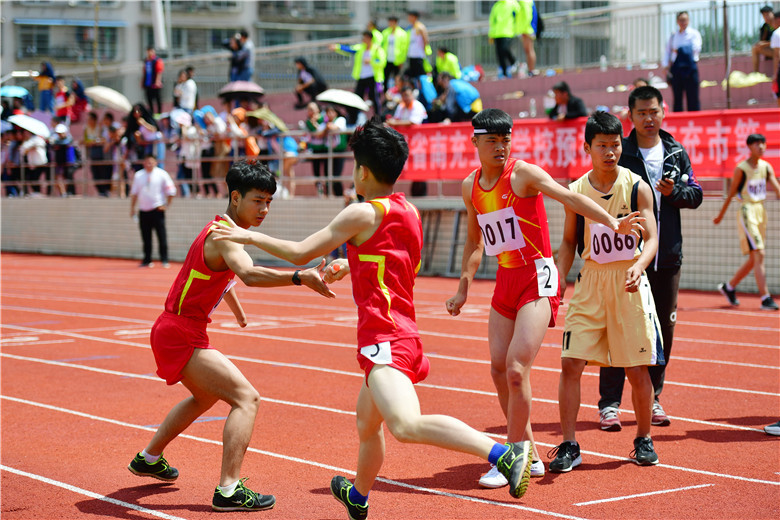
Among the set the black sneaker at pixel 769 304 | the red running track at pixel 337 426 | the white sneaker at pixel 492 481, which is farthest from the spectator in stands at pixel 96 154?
the white sneaker at pixel 492 481

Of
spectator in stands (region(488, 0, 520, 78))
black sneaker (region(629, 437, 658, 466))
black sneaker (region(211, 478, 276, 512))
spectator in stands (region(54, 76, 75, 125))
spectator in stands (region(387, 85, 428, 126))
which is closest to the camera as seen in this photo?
black sneaker (region(211, 478, 276, 512))

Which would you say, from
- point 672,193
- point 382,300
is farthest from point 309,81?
point 382,300

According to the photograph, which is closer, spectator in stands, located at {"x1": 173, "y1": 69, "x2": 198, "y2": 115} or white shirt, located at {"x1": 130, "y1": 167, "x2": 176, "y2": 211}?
white shirt, located at {"x1": 130, "y1": 167, "x2": 176, "y2": 211}

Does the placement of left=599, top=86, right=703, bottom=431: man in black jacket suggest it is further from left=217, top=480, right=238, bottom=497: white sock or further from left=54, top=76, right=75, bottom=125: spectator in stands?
left=54, top=76, right=75, bottom=125: spectator in stands

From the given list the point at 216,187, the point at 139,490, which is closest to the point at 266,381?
the point at 139,490

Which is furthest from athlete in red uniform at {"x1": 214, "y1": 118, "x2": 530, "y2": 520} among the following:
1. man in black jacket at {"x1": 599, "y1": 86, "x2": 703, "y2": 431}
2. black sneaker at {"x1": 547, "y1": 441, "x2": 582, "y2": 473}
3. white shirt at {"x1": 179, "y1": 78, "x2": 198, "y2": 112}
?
white shirt at {"x1": 179, "y1": 78, "x2": 198, "y2": 112}

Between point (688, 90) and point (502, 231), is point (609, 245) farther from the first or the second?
point (688, 90)

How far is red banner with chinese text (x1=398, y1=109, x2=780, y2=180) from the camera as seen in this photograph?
15.7m

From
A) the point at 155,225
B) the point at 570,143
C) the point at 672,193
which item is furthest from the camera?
the point at 155,225

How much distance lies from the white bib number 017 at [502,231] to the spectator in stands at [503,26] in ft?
56.9

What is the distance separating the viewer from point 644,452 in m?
6.34

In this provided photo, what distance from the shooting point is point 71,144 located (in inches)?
1115

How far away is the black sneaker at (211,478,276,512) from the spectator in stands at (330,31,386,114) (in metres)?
18.6

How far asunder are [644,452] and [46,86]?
2893cm
